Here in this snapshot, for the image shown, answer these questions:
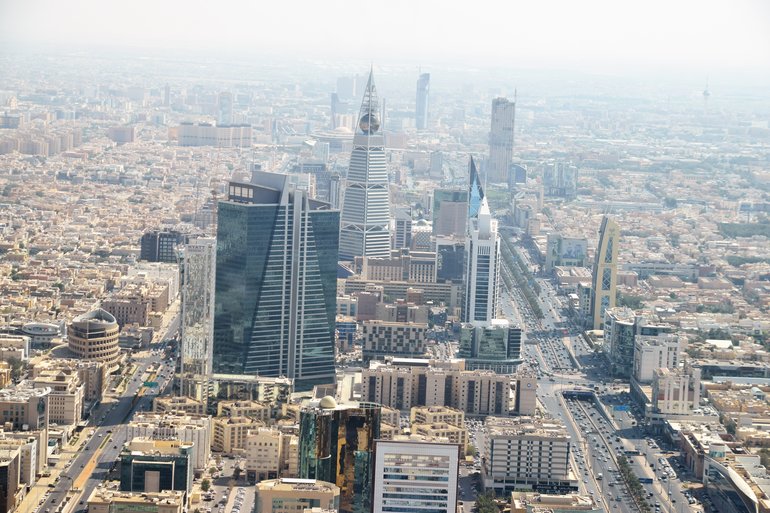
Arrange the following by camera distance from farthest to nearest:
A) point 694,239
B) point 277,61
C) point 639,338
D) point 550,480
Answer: point 277,61
point 694,239
point 639,338
point 550,480

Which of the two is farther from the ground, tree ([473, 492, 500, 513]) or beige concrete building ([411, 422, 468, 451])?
beige concrete building ([411, 422, 468, 451])

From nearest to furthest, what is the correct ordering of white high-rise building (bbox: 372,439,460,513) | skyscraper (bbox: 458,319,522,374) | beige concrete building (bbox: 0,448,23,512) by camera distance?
1. white high-rise building (bbox: 372,439,460,513)
2. beige concrete building (bbox: 0,448,23,512)
3. skyscraper (bbox: 458,319,522,374)

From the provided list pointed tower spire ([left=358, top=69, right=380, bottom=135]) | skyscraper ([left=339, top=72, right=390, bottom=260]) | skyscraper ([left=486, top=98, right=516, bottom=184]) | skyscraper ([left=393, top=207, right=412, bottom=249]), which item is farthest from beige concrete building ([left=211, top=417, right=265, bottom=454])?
skyscraper ([left=486, top=98, right=516, bottom=184])

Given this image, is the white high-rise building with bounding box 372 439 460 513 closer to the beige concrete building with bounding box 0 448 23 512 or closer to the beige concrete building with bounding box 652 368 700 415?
the beige concrete building with bounding box 0 448 23 512

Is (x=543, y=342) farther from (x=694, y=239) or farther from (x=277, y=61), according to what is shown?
(x=277, y=61)

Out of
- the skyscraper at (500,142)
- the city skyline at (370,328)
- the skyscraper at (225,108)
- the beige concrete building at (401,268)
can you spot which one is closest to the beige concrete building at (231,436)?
the city skyline at (370,328)

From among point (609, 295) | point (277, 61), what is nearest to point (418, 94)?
point (277, 61)
